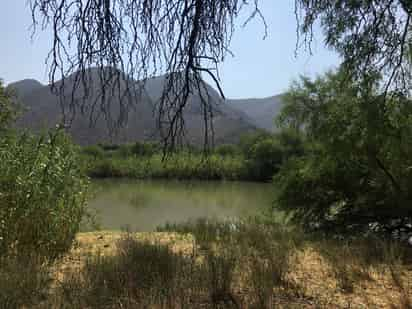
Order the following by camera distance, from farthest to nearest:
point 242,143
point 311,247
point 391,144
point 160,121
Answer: point 242,143, point 391,144, point 311,247, point 160,121

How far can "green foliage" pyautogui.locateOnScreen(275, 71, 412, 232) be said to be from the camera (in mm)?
7414

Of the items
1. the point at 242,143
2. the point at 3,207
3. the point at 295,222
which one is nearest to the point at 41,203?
the point at 3,207

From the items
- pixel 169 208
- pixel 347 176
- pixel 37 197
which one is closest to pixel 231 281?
pixel 37 197

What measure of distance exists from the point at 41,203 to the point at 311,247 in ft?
12.8

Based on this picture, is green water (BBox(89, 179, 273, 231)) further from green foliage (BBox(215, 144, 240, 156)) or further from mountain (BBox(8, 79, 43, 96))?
green foliage (BBox(215, 144, 240, 156))

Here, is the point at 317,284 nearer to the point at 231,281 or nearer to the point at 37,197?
the point at 231,281

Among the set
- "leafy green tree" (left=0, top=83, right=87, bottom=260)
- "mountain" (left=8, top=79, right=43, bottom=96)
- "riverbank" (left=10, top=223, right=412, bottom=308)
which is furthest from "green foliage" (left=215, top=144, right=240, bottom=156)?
"riverbank" (left=10, top=223, right=412, bottom=308)

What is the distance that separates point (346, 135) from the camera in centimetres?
782

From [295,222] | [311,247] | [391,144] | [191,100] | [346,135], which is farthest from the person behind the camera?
[295,222]

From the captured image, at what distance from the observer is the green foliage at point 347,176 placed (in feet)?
24.3

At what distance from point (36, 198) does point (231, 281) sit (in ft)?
8.47

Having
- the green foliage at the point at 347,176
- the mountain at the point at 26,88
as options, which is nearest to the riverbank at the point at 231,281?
the mountain at the point at 26,88

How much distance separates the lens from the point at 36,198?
465 centimetres

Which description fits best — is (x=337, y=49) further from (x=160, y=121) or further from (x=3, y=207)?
(x=3, y=207)
